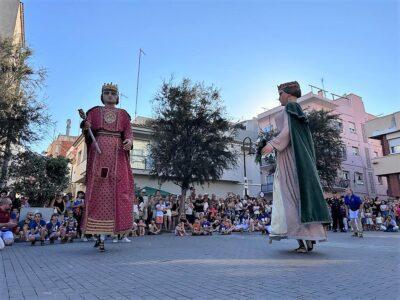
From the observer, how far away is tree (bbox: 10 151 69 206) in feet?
52.1

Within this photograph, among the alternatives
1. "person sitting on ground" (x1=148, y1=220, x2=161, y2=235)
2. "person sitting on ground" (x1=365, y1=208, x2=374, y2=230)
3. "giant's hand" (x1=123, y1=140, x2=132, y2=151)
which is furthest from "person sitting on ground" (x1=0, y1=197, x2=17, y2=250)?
"person sitting on ground" (x1=365, y1=208, x2=374, y2=230)

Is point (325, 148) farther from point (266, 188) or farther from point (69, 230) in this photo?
point (69, 230)

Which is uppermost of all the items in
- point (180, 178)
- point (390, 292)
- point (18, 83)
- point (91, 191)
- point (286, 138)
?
point (18, 83)

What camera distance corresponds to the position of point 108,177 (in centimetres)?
706

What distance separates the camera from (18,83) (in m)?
15.0

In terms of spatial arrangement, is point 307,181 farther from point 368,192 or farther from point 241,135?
point 368,192

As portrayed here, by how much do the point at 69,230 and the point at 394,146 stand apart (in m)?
32.1

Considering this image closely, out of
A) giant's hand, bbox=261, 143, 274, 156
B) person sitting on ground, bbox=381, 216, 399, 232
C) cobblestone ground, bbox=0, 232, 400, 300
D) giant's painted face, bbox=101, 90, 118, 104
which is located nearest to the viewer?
cobblestone ground, bbox=0, 232, 400, 300

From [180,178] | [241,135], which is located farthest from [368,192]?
[180,178]

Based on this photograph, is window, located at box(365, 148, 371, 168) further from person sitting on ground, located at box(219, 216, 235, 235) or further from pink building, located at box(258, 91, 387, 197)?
person sitting on ground, located at box(219, 216, 235, 235)

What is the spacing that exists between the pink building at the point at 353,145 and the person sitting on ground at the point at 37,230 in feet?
104

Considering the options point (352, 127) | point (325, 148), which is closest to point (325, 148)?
point (325, 148)

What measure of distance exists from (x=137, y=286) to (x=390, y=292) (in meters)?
2.34

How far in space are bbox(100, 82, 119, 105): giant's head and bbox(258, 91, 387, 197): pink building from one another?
34221 mm
